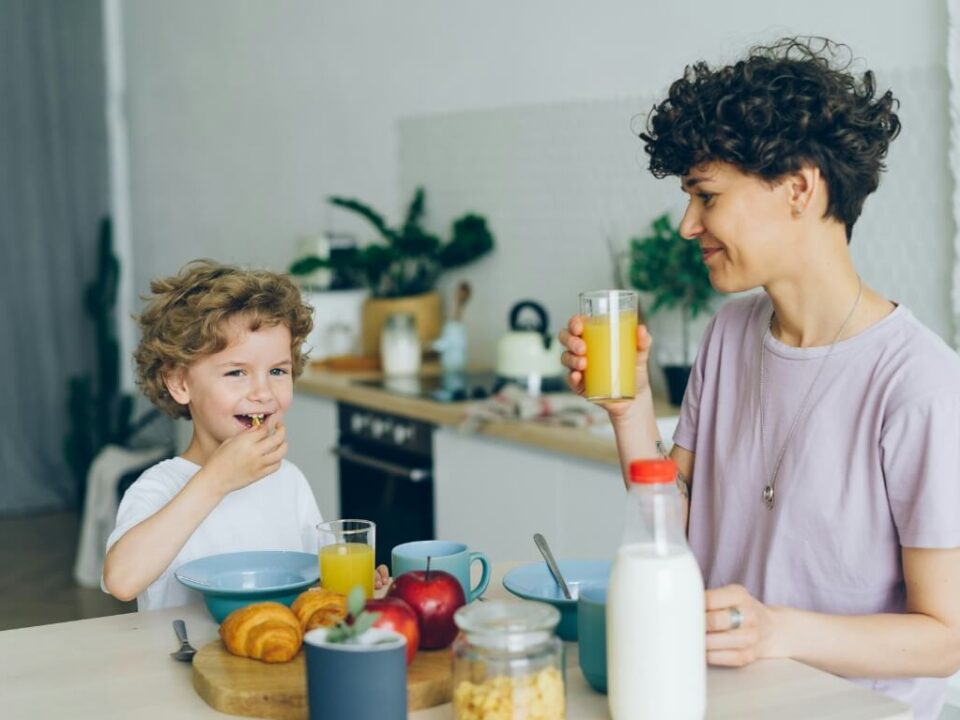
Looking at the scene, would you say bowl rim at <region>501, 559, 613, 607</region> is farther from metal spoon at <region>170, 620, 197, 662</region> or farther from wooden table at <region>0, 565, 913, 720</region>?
metal spoon at <region>170, 620, 197, 662</region>

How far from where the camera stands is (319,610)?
1.48 m

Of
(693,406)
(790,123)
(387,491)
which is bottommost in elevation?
(387,491)

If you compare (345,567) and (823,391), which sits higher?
(823,391)

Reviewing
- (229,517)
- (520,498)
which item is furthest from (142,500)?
(520,498)

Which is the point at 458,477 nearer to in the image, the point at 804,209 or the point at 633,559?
the point at 804,209

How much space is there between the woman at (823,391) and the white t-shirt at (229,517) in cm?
60

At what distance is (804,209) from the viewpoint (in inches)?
68.0

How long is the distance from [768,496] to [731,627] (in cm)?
42

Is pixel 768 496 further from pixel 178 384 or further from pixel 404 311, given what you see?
pixel 404 311

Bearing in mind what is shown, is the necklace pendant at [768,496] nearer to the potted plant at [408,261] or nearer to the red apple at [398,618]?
the red apple at [398,618]

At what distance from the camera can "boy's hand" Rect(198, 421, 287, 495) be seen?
6.02 ft

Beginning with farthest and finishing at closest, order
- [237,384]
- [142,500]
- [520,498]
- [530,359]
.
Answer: [530,359], [520,498], [237,384], [142,500]

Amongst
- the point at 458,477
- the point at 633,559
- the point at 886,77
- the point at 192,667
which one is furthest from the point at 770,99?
the point at 458,477

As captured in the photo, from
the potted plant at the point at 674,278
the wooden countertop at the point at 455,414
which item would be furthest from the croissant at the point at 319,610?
the potted plant at the point at 674,278
